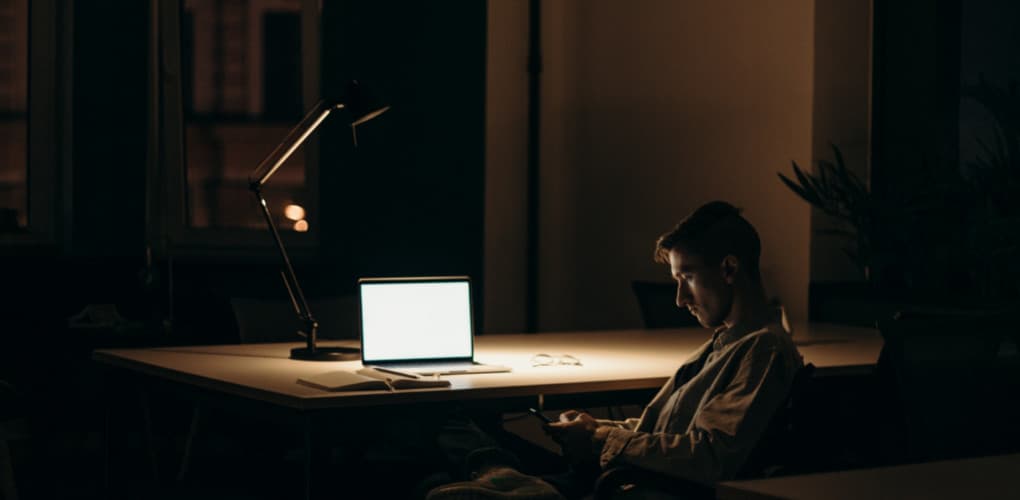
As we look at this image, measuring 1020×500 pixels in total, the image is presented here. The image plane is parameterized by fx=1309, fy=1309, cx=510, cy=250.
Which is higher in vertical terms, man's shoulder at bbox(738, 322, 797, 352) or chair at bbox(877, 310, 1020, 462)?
man's shoulder at bbox(738, 322, 797, 352)

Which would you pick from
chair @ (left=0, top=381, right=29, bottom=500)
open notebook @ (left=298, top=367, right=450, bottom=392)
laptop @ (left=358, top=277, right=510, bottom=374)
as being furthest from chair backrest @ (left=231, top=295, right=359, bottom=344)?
open notebook @ (left=298, top=367, right=450, bottom=392)

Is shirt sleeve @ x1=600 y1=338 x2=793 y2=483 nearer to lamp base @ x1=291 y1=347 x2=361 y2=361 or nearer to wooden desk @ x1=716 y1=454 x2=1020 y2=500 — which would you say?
wooden desk @ x1=716 y1=454 x2=1020 y2=500

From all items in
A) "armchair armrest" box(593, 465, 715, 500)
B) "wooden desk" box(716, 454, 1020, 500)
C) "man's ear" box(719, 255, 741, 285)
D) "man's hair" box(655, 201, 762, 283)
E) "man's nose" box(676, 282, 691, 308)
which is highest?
"man's hair" box(655, 201, 762, 283)

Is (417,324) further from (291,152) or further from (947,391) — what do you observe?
(947,391)

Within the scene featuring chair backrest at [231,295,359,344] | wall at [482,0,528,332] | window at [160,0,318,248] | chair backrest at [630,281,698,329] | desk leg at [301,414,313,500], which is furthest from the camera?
window at [160,0,318,248]

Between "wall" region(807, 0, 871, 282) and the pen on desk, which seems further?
"wall" region(807, 0, 871, 282)

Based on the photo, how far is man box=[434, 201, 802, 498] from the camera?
2.58 m

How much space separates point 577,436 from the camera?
111 inches

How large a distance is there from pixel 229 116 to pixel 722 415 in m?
4.37

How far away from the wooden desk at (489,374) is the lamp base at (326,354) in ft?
0.14

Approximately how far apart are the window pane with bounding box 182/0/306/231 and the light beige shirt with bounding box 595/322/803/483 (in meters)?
3.89

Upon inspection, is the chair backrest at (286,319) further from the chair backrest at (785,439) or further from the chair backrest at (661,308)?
the chair backrest at (785,439)

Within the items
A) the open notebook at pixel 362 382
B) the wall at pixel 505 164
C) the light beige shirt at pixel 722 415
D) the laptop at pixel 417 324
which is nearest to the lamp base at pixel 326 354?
the laptop at pixel 417 324

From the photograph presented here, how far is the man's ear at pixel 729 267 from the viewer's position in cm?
273
